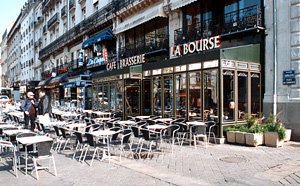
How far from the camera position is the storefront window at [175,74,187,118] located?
43.2ft

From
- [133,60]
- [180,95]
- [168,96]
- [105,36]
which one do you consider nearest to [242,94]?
[180,95]

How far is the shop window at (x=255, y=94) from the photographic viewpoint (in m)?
12.5

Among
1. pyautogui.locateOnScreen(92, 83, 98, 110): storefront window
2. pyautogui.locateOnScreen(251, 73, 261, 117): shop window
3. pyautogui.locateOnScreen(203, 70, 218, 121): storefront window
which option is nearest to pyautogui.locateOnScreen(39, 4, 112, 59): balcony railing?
pyautogui.locateOnScreen(92, 83, 98, 110): storefront window

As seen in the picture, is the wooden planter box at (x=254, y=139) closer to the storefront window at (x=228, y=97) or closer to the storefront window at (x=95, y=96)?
the storefront window at (x=228, y=97)

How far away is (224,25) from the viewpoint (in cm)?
1409

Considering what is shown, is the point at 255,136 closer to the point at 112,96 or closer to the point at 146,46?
the point at 112,96

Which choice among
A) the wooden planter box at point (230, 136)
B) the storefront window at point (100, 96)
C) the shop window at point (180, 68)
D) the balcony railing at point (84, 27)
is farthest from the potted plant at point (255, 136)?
the balcony railing at point (84, 27)

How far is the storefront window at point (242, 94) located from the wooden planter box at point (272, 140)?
62.1 inches

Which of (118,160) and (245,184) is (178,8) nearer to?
(118,160)

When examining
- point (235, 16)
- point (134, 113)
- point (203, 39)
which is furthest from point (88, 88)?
point (235, 16)

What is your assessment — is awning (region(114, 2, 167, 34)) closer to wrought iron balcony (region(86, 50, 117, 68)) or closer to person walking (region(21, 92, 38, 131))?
wrought iron balcony (region(86, 50, 117, 68))

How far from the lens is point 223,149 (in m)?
10.1

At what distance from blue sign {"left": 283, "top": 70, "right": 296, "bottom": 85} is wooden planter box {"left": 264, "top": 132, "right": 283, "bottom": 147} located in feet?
7.69

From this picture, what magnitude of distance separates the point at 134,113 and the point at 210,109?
6239 mm
